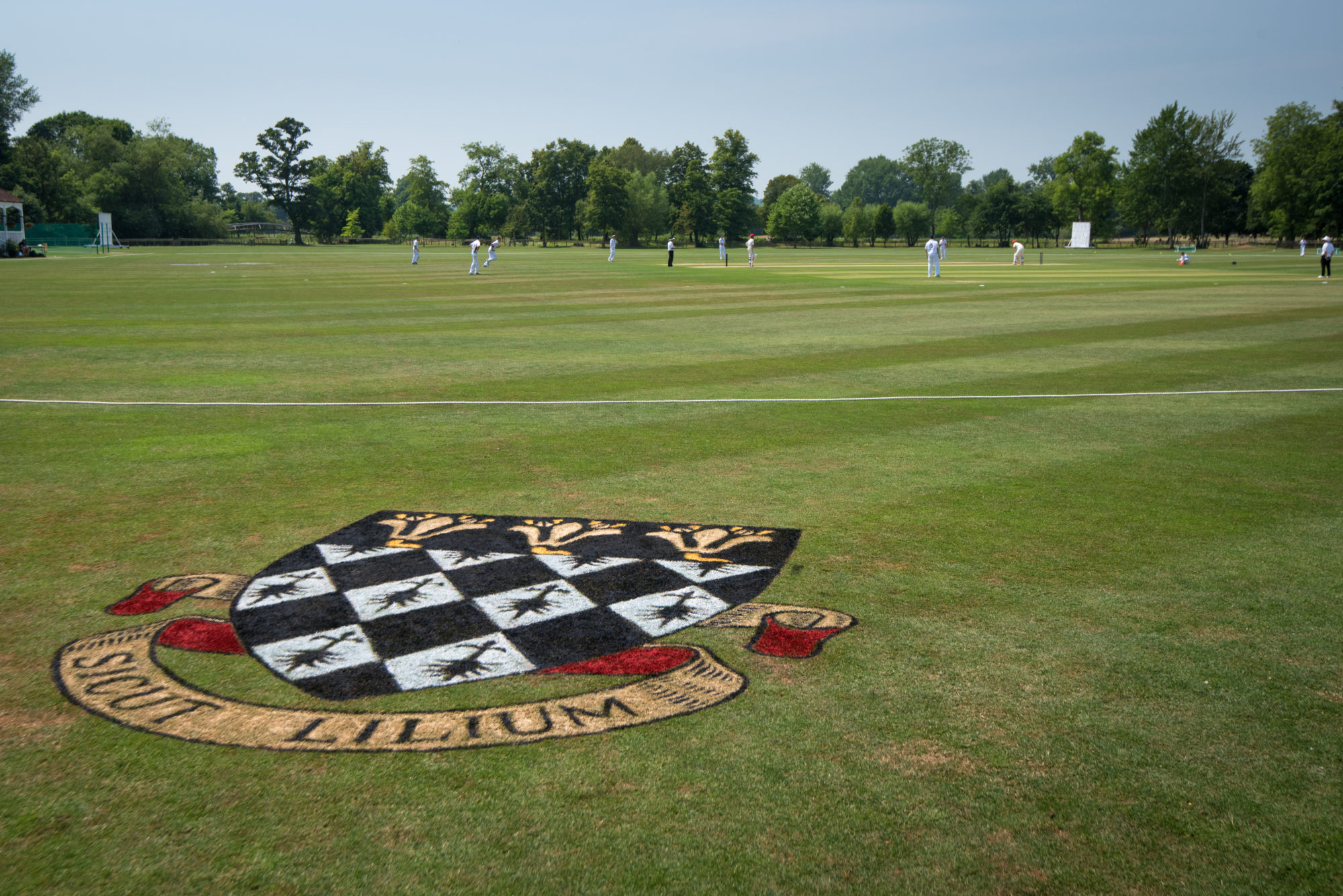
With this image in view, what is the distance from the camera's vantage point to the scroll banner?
12.8 ft

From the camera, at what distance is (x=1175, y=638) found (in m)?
5.00

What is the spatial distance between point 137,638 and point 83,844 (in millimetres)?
1845

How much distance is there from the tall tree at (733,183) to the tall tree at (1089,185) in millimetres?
49848

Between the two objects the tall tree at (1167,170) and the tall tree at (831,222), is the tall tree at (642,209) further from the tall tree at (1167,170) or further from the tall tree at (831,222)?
the tall tree at (1167,170)

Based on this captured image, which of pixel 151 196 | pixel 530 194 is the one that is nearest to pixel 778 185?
pixel 530 194

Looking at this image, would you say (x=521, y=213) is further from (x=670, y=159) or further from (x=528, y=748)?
(x=528, y=748)

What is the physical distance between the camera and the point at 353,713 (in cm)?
411

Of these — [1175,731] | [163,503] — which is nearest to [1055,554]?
[1175,731]

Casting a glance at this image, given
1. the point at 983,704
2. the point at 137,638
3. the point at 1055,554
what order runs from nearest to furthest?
the point at 983,704
the point at 137,638
the point at 1055,554

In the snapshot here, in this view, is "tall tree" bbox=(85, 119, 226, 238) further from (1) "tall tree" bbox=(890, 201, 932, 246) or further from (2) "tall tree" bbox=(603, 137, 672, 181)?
(1) "tall tree" bbox=(890, 201, 932, 246)

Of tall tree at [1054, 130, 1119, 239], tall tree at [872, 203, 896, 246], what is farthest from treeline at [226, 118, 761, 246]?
tall tree at [1054, 130, 1119, 239]

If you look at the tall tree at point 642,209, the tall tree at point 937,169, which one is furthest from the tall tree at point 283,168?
the tall tree at point 937,169

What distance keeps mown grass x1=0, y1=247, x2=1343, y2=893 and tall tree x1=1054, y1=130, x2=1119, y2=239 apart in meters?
149

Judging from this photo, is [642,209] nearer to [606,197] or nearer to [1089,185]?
[606,197]
